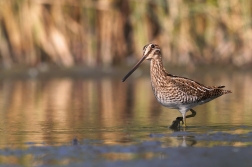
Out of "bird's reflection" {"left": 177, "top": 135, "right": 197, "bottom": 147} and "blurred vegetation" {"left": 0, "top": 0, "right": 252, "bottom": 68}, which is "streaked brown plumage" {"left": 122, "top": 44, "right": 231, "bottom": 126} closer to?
"bird's reflection" {"left": 177, "top": 135, "right": 197, "bottom": 147}

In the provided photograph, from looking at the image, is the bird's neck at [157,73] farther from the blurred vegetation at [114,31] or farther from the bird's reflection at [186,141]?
the blurred vegetation at [114,31]

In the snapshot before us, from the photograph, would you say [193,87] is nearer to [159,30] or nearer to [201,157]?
[201,157]

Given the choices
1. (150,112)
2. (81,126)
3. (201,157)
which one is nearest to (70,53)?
(150,112)

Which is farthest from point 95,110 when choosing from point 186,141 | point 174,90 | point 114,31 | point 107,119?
point 114,31

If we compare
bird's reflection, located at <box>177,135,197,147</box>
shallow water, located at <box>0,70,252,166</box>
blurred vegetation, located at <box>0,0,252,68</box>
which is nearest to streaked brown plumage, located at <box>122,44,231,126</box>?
shallow water, located at <box>0,70,252,166</box>

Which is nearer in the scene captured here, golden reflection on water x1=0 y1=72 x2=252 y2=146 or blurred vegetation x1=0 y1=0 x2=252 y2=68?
golden reflection on water x1=0 y1=72 x2=252 y2=146

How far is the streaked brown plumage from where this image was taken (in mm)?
8516

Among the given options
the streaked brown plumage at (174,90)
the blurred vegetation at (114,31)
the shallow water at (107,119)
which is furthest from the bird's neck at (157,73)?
the blurred vegetation at (114,31)

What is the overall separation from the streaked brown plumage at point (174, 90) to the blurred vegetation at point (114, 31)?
265 inches

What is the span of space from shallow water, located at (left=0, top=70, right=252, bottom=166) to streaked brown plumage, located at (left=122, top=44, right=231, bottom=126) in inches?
11.7

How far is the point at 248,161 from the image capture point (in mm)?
6172

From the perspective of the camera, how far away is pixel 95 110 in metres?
10.7

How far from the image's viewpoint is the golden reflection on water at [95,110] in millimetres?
8164

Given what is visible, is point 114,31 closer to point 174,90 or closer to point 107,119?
point 107,119
